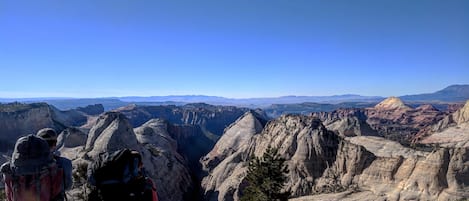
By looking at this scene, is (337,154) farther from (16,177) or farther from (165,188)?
(16,177)

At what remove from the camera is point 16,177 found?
601cm

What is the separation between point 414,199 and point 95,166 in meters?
37.7

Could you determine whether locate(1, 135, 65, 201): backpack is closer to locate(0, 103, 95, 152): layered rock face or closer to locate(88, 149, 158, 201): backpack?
locate(88, 149, 158, 201): backpack

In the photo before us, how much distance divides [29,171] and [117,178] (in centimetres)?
164

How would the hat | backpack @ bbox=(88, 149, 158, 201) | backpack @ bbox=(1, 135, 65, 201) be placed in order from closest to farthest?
1. backpack @ bbox=(88, 149, 158, 201)
2. backpack @ bbox=(1, 135, 65, 201)
3. the hat

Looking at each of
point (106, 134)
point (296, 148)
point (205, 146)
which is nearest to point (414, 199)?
point (296, 148)

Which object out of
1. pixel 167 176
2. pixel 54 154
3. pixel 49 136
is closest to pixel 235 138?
pixel 167 176

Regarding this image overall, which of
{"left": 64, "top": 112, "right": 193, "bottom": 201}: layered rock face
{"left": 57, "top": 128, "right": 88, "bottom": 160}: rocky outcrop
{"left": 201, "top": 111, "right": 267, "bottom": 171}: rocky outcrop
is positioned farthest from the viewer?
A: {"left": 201, "top": 111, "right": 267, "bottom": 171}: rocky outcrop

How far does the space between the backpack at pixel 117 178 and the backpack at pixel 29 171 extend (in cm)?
109

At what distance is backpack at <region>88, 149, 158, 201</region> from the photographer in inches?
214

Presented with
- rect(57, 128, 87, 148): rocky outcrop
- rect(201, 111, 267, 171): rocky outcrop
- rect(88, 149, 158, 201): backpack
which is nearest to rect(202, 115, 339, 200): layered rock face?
rect(201, 111, 267, 171): rocky outcrop

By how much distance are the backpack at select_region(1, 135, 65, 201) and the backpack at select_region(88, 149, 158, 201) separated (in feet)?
3.59

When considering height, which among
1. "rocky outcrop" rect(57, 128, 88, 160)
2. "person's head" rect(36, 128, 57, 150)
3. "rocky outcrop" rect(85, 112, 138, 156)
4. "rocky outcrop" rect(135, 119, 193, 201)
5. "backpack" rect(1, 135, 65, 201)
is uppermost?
"person's head" rect(36, 128, 57, 150)

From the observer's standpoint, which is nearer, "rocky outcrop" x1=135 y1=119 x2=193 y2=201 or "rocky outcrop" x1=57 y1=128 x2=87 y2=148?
"rocky outcrop" x1=135 y1=119 x2=193 y2=201
